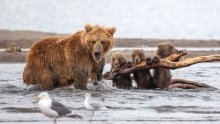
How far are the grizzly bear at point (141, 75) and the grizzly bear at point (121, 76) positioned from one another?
0.18 metres

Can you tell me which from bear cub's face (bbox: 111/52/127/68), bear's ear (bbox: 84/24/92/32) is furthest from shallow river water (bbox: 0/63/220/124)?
bear's ear (bbox: 84/24/92/32)

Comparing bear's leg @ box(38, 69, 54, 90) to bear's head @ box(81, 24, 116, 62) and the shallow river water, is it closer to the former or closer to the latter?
the shallow river water

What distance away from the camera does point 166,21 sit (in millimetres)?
36750

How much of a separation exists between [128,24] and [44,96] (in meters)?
25.4

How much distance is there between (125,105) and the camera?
480 inches

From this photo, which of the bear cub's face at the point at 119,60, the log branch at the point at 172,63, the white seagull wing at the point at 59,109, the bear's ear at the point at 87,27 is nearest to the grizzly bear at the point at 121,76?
the bear cub's face at the point at 119,60

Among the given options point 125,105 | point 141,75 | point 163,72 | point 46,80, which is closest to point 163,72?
point 163,72

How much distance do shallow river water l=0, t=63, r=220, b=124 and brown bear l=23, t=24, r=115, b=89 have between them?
0.69ft

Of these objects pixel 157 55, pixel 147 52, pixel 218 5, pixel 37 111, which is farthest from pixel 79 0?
pixel 37 111

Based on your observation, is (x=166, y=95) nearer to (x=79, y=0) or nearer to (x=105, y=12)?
(x=105, y=12)

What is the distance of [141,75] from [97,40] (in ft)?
4.85

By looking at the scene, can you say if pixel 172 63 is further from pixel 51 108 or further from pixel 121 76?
pixel 51 108

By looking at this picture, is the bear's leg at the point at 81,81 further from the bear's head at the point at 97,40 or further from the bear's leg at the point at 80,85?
the bear's head at the point at 97,40

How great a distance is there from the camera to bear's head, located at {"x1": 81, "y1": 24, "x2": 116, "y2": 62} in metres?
12.9
